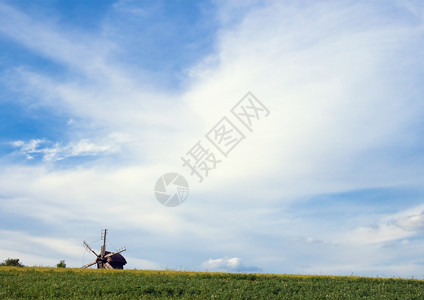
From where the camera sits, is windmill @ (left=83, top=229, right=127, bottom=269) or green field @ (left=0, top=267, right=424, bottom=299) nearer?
green field @ (left=0, top=267, right=424, bottom=299)

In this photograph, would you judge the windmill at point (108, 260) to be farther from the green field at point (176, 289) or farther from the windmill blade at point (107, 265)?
the green field at point (176, 289)

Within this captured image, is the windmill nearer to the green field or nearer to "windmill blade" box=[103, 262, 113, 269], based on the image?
"windmill blade" box=[103, 262, 113, 269]

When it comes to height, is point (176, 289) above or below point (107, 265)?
below

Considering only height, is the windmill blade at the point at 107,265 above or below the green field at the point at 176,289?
above

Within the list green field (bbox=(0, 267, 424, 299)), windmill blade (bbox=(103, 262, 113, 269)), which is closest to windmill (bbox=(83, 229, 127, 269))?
windmill blade (bbox=(103, 262, 113, 269))

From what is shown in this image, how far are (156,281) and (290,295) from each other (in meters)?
9.56

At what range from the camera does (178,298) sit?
21016mm

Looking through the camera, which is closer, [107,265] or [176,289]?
[176,289]

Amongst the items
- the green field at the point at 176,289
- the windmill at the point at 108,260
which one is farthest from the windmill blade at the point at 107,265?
the green field at the point at 176,289

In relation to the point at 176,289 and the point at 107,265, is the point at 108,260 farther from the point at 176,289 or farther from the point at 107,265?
the point at 176,289

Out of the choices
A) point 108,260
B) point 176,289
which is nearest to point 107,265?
point 108,260

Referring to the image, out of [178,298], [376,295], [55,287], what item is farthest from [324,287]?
[55,287]

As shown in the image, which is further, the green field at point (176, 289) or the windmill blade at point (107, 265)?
the windmill blade at point (107, 265)

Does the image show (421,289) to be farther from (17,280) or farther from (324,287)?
(17,280)
